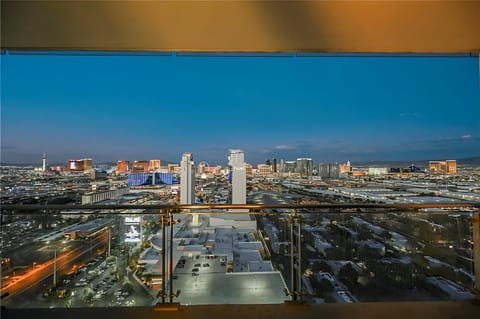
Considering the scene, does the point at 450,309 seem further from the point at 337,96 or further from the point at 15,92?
the point at 15,92

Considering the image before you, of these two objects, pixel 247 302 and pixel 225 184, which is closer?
pixel 247 302

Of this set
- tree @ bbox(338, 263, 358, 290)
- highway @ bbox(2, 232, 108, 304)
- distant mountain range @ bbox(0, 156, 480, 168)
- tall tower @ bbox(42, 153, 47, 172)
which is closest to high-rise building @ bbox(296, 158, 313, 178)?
distant mountain range @ bbox(0, 156, 480, 168)

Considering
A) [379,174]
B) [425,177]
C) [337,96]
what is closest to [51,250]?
[379,174]

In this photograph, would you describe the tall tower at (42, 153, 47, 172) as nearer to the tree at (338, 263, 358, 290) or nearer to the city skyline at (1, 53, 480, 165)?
the city skyline at (1, 53, 480, 165)

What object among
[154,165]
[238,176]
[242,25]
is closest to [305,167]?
[238,176]

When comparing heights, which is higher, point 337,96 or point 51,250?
point 337,96

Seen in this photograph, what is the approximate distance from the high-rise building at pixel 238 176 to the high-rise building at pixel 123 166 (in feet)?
4.71

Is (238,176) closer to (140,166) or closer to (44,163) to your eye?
(140,166)

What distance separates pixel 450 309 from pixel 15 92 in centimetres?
565

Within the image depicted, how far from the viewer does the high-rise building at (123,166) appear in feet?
10.7

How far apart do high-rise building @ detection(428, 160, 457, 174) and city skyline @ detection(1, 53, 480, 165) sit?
8.8 inches

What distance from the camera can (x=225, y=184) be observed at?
9.45 feet

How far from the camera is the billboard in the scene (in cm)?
228

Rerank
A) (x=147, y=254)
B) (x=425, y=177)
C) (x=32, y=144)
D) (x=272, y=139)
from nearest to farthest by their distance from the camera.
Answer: (x=147, y=254) < (x=425, y=177) < (x=32, y=144) < (x=272, y=139)
